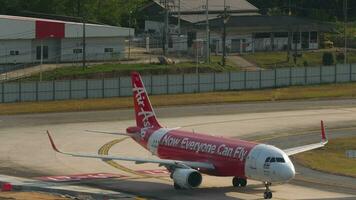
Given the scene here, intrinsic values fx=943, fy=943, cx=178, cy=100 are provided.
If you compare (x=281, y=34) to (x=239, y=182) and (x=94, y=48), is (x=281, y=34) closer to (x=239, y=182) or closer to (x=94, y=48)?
(x=94, y=48)

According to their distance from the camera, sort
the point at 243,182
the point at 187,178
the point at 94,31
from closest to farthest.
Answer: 1. the point at 187,178
2. the point at 243,182
3. the point at 94,31

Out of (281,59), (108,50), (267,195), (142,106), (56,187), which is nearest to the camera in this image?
(267,195)

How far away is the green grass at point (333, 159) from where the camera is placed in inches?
2923

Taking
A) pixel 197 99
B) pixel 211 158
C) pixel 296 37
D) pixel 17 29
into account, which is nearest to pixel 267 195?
pixel 211 158

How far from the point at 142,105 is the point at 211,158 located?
422 inches

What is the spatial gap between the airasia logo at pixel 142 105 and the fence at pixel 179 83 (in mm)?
Result: 52521

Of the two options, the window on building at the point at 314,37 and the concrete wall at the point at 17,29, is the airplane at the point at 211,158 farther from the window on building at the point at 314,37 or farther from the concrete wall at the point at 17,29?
the window on building at the point at 314,37

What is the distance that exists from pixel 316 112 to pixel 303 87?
91.4ft

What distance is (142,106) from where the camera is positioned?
71.9 m

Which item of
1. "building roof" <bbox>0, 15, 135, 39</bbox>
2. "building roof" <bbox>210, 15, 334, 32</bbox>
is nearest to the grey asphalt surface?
"building roof" <bbox>0, 15, 135, 39</bbox>

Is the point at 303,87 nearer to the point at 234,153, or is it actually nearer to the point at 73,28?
the point at 73,28

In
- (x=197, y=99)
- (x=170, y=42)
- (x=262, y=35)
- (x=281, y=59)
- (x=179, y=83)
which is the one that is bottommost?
(x=197, y=99)

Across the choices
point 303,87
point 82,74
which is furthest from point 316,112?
point 82,74

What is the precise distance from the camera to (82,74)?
466ft
